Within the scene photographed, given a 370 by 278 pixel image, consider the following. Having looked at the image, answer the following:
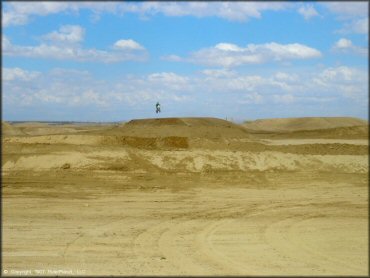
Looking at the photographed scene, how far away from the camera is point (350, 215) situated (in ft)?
39.8

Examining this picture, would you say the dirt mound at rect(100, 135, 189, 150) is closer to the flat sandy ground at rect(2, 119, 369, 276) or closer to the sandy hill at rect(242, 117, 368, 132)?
the flat sandy ground at rect(2, 119, 369, 276)

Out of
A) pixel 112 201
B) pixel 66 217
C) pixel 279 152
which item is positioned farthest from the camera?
pixel 279 152

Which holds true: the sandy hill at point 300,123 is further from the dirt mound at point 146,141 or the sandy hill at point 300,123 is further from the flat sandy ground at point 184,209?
the flat sandy ground at point 184,209

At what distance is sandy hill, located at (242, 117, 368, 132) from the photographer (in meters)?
54.0

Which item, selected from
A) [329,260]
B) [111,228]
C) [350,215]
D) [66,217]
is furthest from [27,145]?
[329,260]

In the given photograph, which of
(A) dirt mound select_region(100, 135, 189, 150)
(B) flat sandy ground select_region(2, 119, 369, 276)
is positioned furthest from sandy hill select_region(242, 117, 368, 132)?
(B) flat sandy ground select_region(2, 119, 369, 276)

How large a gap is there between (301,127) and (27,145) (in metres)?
39.7

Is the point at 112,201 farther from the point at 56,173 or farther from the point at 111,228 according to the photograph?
the point at 56,173

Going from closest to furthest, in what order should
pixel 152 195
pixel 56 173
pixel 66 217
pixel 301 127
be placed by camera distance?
1. pixel 66 217
2. pixel 152 195
3. pixel 56 173
4. pixel 301 127

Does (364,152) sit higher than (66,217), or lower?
higher

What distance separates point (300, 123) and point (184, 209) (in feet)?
152

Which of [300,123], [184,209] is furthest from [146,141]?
[300,123]

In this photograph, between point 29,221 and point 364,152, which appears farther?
point 364,152

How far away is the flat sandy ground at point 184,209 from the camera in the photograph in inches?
308
